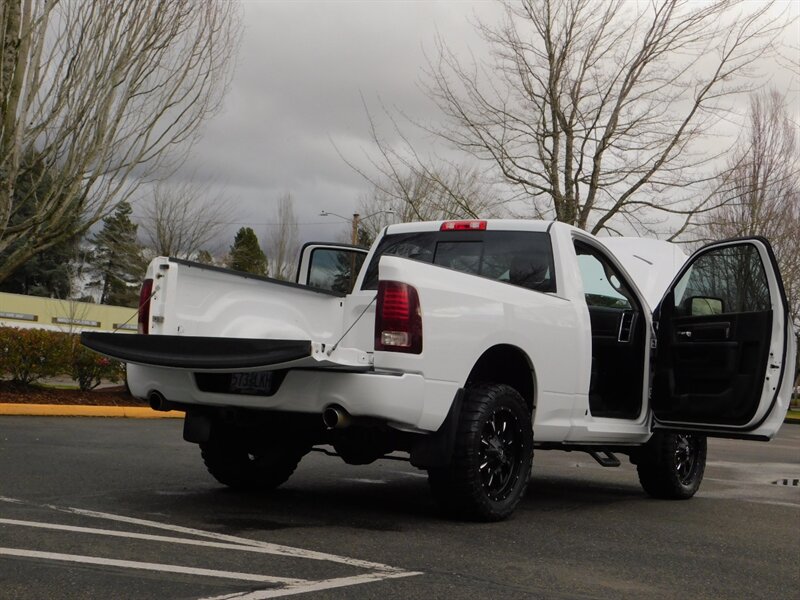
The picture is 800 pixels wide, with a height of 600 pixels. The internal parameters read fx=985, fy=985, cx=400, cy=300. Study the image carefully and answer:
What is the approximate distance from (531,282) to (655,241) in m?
2.33

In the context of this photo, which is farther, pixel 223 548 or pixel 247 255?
pixel 247 255

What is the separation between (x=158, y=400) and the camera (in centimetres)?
612

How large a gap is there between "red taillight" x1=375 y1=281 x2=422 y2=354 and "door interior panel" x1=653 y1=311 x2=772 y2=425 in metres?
2.64

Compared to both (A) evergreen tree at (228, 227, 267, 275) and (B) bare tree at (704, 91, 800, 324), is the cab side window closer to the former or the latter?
(B) bare tree at (704, 91, 800, 324)

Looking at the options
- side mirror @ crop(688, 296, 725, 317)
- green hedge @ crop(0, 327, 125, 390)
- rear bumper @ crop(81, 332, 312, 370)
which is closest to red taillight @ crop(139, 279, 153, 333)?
rear bumper @ crop(81, 332, 312, 370)

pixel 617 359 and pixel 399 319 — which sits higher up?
pixel 399 319

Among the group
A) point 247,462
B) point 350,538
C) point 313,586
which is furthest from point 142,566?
point 247,462

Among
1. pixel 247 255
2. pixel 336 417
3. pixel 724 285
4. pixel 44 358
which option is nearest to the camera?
pixel 336 417

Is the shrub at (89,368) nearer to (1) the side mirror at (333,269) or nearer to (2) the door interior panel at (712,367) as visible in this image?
(1) the side mirror at (333,269)

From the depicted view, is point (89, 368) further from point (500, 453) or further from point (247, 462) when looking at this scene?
point (500, 453)

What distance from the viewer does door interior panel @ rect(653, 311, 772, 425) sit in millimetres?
6762

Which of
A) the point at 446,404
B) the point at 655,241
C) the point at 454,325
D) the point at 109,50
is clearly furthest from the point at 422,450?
the point at 109,50

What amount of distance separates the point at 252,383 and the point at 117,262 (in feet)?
142

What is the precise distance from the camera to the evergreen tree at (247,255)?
5741 cm
